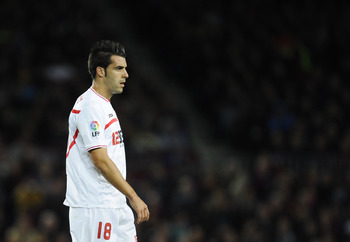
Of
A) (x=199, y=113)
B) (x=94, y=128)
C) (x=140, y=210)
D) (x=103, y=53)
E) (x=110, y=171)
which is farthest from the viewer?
(x=199, y=113)

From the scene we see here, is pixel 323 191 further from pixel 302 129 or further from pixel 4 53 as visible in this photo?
pixel 4 53

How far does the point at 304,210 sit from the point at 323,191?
3.04 ft

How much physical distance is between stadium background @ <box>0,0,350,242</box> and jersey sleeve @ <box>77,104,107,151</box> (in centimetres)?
605

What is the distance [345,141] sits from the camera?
13.9 m

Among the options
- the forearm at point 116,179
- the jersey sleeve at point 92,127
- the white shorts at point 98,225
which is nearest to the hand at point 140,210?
the forearm at point 116,179

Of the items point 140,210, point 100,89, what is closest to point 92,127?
point 100,89

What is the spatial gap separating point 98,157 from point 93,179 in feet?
0.79

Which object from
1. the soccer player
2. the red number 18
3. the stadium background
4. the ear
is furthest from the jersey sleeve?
the stadium background

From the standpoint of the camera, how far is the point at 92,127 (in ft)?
17.3

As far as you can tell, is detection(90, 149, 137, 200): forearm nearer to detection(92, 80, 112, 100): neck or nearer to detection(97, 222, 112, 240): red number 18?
detection(97, 222, 112, 240): red number 18

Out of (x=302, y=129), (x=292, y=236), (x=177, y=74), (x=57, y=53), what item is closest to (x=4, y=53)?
(x=57, y=53)

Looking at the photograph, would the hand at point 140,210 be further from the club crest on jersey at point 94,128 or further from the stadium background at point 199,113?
the stadium background at point 199,113

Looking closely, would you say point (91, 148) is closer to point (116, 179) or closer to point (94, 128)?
point (94, 128)

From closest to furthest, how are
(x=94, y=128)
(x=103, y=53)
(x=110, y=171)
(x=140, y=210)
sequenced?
1. (x=140, y=210)
2. (x=110, y=171)
3. (x=94, y=128)
4. (x=103, y=53)
